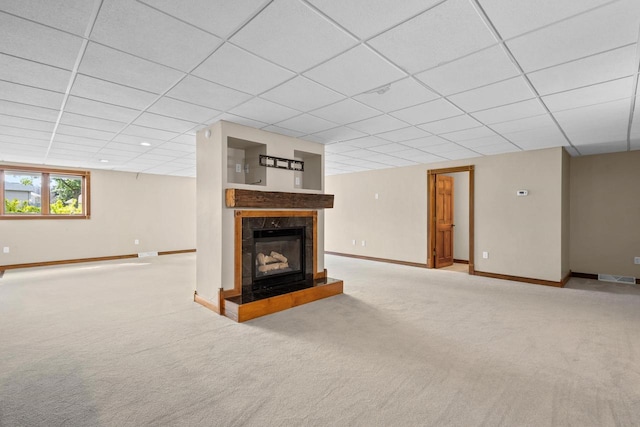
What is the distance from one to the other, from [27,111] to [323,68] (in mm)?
3361

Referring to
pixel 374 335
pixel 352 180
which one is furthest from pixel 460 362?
pixel 352 180

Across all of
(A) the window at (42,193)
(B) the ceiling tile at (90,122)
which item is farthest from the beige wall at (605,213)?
(A) the window at (42,193)

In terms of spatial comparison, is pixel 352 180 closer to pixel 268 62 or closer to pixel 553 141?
pixel 553 141

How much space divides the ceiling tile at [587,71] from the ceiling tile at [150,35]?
263 cm

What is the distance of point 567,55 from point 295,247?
3731 mm

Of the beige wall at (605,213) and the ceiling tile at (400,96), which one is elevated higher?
the ceiling tile at (400,96)

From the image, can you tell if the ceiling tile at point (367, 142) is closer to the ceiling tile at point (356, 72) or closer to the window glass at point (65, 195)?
the ceiling tile at point (356, 72)

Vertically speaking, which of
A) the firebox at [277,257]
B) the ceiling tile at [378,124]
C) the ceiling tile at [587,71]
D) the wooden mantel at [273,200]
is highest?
the ceiling tile at [587,71]

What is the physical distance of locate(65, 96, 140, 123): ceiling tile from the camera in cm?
320

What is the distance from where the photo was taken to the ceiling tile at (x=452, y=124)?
380 centimetres

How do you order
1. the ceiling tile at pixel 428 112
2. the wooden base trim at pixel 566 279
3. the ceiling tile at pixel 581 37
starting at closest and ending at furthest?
the ceiling tile at pixel 581 37, the ceiling tile at pixel 428 112, the wooden base trim at pixel 566 279

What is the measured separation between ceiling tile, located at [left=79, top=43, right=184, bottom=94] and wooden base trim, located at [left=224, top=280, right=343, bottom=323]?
2.39 metres

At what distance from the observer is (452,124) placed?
4.00m

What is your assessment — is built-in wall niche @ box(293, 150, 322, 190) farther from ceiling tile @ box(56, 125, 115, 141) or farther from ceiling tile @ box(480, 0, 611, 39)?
ceiling tile @ box(480, 0, 611, 39)
